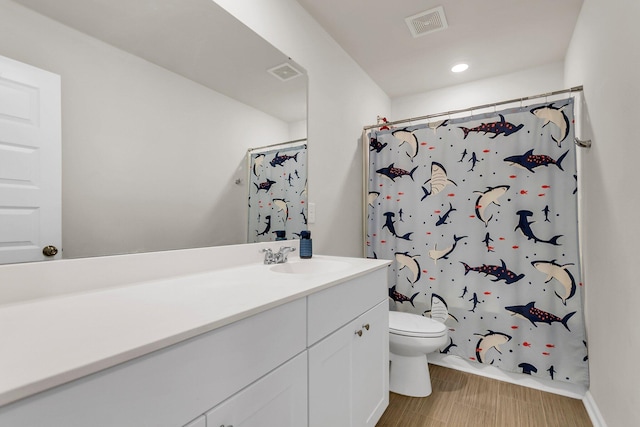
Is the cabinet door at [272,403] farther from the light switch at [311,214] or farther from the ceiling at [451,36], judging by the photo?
the ceiling at [451,36]

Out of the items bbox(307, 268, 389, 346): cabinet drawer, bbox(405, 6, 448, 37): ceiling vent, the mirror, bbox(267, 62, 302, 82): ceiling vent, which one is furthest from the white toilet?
bbox(405, 6, 448, 37): ceiling vent

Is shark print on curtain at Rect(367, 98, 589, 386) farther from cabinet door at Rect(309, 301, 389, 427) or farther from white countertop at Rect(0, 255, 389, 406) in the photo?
white countertop at Rect(0, 255, 389, 406)

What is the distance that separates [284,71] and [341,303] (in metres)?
1.33

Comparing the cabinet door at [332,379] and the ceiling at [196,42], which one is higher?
the ceiling at [196,42]

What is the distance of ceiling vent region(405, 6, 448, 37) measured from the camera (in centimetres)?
193

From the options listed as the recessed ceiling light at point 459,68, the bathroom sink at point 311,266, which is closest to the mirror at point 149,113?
the bathroom sink at point 311,266

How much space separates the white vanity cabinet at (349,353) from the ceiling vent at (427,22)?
169cm

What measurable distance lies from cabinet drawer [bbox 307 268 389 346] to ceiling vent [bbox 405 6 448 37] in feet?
5.54

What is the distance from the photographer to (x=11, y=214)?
787 mm

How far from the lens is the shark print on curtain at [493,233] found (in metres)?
1.86

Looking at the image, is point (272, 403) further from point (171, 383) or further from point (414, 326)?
point (414, 326)

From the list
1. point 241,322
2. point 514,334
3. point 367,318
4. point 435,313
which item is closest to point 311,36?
point 367,318

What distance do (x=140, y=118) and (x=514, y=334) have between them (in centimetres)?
244

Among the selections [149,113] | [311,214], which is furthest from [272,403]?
[311,214]
